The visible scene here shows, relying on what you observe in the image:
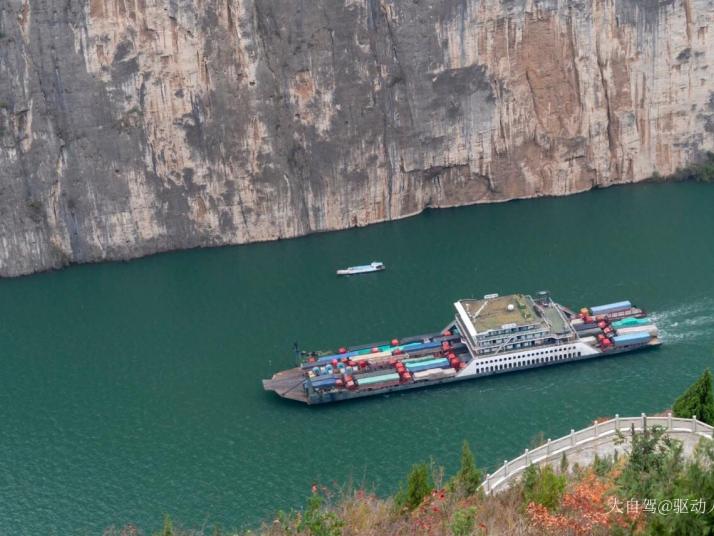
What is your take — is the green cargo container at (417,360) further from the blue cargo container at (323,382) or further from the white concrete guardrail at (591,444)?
the white concrete guardrail at (591,444)

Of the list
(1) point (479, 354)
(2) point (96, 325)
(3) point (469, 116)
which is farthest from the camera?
(3) point (469, 116)

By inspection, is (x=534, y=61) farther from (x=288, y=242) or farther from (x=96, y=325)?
(x=96, y=325)

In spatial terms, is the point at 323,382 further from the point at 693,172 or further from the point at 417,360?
the point at 693,172

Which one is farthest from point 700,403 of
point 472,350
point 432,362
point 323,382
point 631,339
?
point 323,382

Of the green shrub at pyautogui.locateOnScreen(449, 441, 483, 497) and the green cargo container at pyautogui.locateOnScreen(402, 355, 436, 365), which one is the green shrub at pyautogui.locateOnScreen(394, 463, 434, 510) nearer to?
the green shrub at pyautogui.locateOnScreen(449, 441, 483, 497)

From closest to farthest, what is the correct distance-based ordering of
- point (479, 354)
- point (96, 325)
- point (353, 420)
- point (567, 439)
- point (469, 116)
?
point (567, 439) < point (353, 420) < point (479, 354) < point (96, 325) < point (469, 116)

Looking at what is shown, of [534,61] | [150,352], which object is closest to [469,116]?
[534,61]
